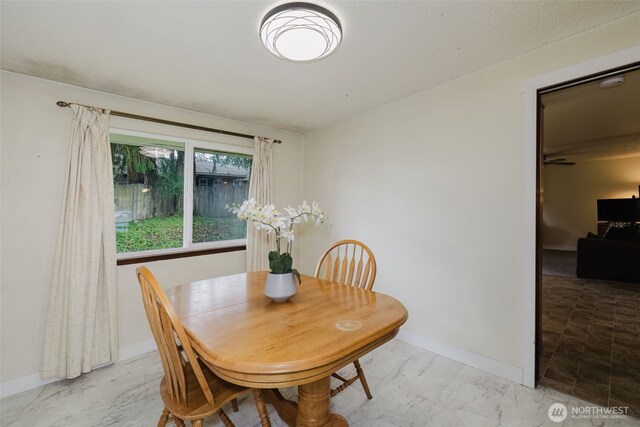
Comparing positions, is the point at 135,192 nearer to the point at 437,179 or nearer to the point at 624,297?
the point at 437,179

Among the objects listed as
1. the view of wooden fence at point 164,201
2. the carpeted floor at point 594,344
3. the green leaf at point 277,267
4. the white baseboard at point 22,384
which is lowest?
the white baseboard at point 22,384

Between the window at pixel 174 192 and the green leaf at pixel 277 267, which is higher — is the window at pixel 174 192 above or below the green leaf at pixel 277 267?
above

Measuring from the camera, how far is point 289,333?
3.84 ft

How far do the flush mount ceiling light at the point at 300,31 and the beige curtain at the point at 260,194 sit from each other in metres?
1.76

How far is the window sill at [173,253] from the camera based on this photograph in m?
2.50

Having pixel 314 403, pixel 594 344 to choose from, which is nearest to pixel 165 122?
pixel 314 403

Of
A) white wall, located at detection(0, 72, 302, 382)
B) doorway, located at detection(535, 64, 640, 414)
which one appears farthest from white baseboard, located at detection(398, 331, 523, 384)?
white wall, located at detection(0, 72, 302, 382)

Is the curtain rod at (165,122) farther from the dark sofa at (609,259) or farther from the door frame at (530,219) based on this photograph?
the dark sofa at (609,259)

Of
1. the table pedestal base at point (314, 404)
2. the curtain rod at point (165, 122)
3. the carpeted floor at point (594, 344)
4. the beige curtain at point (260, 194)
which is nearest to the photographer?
the table pedestal base at point (314, 404)

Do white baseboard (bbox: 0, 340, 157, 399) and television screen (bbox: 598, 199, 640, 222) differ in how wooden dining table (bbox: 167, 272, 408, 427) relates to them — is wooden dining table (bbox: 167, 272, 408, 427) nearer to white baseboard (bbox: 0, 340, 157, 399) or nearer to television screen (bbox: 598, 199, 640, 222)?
white baseboard (bbox: 0, 340, 157, 399)

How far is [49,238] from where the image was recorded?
2.15 metres

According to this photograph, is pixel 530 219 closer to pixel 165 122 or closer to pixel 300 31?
pixel 300 31

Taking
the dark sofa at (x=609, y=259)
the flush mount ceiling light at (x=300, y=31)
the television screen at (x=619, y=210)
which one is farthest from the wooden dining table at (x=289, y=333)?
the television screen at (x=619, y=210)

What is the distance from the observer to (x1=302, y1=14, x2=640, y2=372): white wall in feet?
6.47
